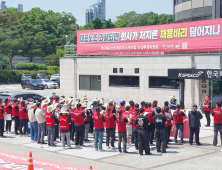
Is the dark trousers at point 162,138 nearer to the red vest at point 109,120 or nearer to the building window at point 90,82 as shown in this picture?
the red vest at point 109,120

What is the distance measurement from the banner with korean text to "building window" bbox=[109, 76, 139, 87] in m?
2.13

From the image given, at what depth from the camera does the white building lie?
26078 mm

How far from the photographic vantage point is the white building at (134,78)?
26.1 meters

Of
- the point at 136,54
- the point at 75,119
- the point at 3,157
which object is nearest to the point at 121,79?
the point at 136,54

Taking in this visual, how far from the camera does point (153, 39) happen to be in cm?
2855

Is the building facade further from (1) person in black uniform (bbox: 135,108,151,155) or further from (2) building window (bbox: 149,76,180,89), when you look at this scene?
(1) person in black uniform (bbox: 135,108,151,155)

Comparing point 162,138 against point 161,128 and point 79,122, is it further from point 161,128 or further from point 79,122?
point 79,122

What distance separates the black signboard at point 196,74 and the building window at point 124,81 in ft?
15.6

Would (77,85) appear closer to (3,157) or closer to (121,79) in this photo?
(121,79)

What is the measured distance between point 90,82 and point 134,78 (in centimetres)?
Answer: 480

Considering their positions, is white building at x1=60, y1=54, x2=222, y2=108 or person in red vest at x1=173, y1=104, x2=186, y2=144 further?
white building at x1=60, y1=54, x2=222, y2=108

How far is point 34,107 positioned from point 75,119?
2.65 meters

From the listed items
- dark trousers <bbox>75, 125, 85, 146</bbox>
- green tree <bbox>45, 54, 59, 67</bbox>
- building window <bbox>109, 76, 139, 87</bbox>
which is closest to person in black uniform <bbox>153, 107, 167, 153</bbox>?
dark trousers <bbox>75, 125, 85, 146</bbox>

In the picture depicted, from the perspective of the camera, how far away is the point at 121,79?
3069 cm
